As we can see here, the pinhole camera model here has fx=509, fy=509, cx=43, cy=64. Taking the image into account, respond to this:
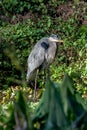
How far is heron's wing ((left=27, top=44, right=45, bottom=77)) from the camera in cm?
1125

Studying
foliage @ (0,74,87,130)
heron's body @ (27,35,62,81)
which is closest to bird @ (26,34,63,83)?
heron's body @ (27,35,62,81)

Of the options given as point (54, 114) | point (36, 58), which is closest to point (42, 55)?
point (36, 58)

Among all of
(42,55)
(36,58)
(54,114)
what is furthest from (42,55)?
(54,114)

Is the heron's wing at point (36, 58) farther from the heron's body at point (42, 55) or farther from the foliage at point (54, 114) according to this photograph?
the foliage at point (54, 114)

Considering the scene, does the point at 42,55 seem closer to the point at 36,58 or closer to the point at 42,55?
the point at 42,55

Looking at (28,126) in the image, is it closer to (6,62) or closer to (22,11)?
(6,62)

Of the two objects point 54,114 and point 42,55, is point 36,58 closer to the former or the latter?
point 42,55

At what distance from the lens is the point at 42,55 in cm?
1133

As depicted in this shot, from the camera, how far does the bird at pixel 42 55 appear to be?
11.2 m

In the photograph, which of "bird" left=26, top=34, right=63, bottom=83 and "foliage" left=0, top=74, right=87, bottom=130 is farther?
"bird" left=26, top=34, right=63, bottom=83

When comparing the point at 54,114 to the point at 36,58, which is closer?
the point at 54,114

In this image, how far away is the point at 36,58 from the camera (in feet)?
37.3

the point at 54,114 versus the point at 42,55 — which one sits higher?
the point at 54,114

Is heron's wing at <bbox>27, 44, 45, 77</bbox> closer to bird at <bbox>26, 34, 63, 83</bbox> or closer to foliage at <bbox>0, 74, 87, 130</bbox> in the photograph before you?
bird at <bbox>26, 34, 63, 83</bbox>
